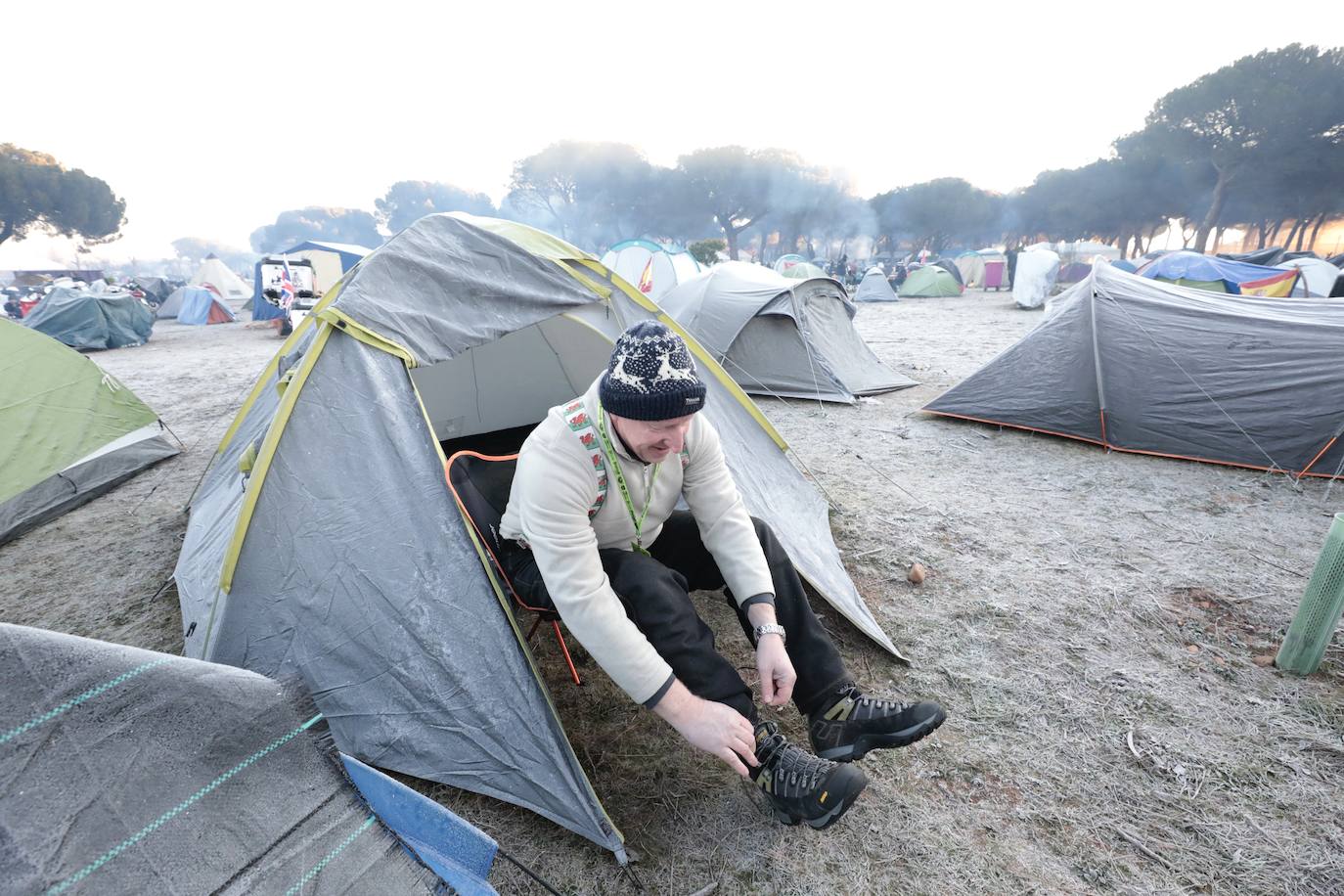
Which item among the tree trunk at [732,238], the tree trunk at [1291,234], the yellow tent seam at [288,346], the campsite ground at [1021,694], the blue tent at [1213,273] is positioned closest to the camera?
the campsite ground at [1021,694]

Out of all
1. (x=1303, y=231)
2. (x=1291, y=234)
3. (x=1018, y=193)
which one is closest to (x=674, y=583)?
(x=1291, y=234)

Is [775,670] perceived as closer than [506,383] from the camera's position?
Yes

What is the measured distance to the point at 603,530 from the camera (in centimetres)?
206

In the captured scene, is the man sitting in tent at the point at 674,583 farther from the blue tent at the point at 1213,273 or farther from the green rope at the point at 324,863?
the blue tent at the point at 1213,273

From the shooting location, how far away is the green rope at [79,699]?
88 centimetres

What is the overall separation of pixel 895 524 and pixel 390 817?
3696mm

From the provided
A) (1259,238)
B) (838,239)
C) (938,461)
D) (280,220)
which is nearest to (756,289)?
(938,461)

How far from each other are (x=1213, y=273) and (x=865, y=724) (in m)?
15.7

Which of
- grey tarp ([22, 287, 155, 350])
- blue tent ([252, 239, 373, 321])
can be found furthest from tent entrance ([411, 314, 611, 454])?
blue tent ([252, 239, 373, 321])

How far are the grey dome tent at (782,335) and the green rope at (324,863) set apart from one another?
698cm

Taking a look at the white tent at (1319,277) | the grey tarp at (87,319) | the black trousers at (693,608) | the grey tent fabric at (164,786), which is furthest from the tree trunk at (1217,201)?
the grey tarp at (87,319)

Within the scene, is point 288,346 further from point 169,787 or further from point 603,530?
point 169,787

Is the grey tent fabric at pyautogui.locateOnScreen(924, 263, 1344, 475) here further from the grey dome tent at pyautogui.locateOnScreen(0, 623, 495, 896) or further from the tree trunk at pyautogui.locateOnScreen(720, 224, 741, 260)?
the tree trunk at pyautogui.locateOnScreen(720, 224, 741, 260)

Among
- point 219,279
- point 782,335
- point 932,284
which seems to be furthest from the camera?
point 219,279
